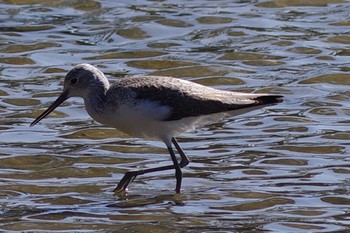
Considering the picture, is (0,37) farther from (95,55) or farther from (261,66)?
(261,66)

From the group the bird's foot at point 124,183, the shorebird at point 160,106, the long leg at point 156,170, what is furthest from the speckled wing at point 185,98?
the bird's foot at point 124,183

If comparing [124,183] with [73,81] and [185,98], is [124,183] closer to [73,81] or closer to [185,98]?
[185,98]

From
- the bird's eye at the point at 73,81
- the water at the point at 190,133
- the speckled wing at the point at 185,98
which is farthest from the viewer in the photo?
the bird's eye at the point at 73,81

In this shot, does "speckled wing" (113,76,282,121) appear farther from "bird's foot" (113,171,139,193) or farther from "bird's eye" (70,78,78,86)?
"bird's foot" (113,171,139,193)

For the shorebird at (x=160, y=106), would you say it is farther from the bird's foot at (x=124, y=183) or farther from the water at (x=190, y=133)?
the water at (x=190, y=133)

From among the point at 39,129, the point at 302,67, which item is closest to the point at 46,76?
the point at 39,129

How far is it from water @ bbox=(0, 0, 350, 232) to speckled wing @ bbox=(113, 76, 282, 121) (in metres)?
0.63

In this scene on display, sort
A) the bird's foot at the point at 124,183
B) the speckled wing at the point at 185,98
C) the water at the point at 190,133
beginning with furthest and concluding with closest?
the speckled wing at the point at 185,98, the bird's foot at the point at 124,183, the water at the point at 190,133

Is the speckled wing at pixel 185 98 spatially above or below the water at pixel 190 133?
above

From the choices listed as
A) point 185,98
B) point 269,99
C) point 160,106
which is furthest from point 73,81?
point 269,99

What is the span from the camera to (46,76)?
13.7 m

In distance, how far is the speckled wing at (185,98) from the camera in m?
9.94

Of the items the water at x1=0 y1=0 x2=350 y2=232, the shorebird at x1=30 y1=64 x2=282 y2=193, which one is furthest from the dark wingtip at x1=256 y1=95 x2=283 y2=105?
the water at x1=0 y1=0 x2=350 y2=232

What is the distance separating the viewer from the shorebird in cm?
987
